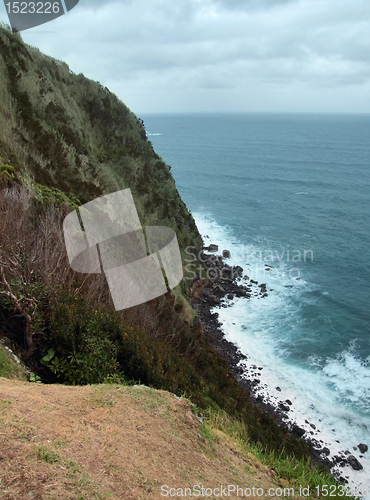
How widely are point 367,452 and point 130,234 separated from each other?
19857 mm

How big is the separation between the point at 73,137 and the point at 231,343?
20.9m

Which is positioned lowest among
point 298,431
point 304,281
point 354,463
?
point 354,463

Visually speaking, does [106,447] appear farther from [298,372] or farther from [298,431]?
[298,372]

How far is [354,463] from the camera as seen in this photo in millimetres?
20109

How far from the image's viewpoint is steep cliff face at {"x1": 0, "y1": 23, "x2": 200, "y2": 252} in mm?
18250

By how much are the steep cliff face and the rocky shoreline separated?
593 cm

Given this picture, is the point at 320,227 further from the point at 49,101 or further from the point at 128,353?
the point at 128,353

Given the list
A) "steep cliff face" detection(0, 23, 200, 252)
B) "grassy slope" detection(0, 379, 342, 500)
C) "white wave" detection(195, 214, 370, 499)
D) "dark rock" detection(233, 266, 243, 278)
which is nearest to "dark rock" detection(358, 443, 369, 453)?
"white wave" detection(195, 214, 370, 499)

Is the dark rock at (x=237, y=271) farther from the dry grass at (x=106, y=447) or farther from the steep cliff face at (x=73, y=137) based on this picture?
the dry grass at (x=106, y=447)

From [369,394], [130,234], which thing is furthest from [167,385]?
[369,394]

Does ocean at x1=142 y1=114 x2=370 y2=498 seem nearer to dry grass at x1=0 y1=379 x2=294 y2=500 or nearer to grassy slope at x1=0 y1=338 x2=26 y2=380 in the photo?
dry grass at x1=0 y1=379 x2=294 y2=500

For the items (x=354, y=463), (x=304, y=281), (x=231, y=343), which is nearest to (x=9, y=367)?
(x=354, y=463)

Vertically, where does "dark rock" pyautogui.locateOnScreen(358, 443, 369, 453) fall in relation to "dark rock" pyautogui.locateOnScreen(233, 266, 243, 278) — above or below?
below

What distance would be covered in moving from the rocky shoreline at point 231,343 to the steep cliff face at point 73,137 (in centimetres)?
593
